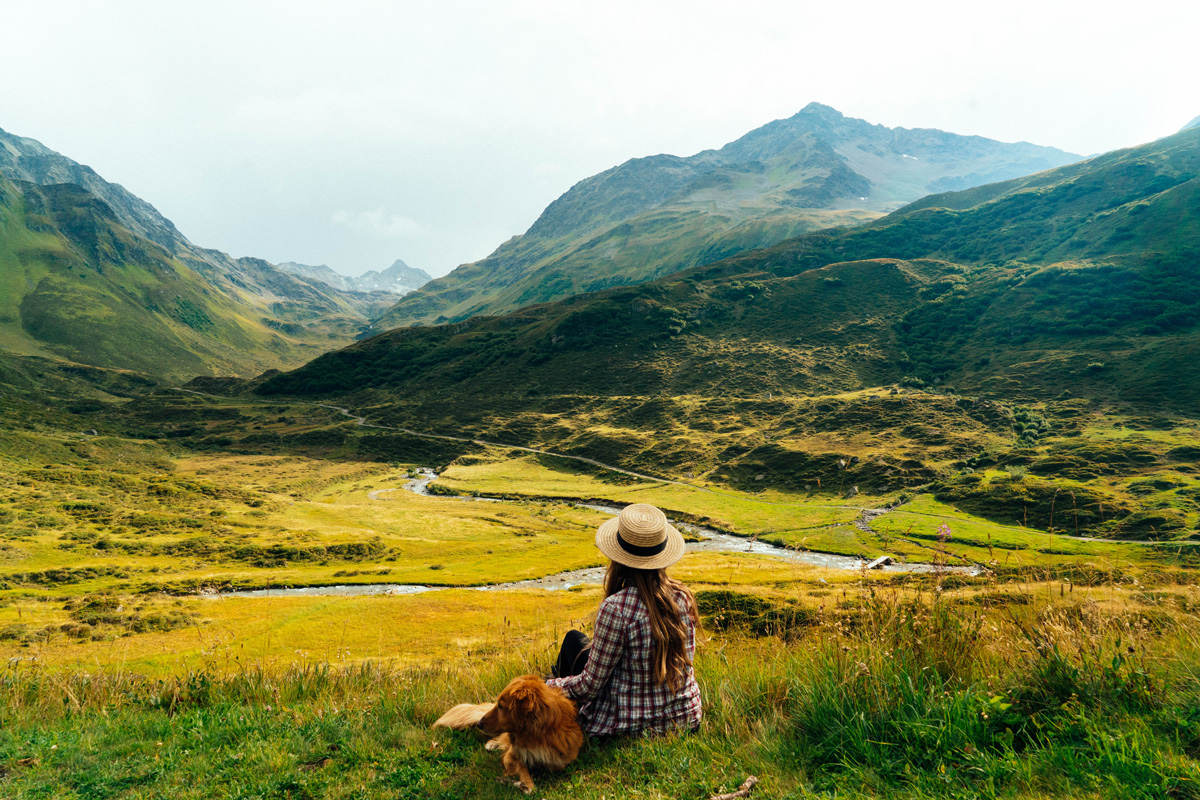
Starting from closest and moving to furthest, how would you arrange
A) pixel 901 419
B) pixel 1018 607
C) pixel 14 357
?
pixel 1018 607 → pixel 901 419 → pixel 14 357

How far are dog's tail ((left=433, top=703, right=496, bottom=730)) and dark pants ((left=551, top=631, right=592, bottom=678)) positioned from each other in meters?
0.83

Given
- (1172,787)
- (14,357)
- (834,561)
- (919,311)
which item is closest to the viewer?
(1172,787)

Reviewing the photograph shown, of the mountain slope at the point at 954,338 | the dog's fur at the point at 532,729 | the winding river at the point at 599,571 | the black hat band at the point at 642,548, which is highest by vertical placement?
the mountain slope at the point at 954,338

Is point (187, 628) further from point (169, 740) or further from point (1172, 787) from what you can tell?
point (1172, 787)

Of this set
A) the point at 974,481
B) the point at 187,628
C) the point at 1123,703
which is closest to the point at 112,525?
the point at 187,628

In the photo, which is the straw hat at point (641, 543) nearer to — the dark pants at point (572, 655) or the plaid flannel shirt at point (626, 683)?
the plaid flannel shirt at point (626, 683)

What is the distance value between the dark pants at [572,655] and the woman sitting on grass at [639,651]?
426mm

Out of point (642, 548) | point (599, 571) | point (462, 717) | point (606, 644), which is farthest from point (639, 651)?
point (599, 571)

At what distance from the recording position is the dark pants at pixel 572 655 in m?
5.78

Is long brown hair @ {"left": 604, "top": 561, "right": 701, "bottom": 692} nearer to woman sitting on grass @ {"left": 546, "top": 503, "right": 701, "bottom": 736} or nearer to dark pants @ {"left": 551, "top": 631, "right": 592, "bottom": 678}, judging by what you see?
woman sitting on grass @ {"left": 546, "top": 503, "right": 701, "bottom": 736}

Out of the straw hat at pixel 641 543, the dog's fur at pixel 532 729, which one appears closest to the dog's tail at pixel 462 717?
the dog's fur at pixel 532 729

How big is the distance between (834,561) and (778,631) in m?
55.5

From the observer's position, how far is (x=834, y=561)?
5650 cm

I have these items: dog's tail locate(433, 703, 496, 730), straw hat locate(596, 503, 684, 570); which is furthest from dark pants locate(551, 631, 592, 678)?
straw hat locate(596, 503, 684, 570)
